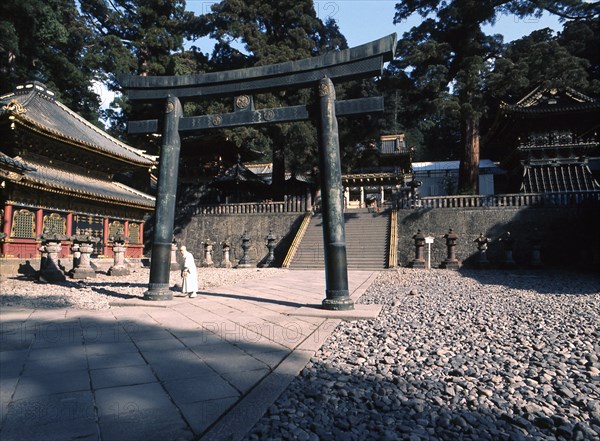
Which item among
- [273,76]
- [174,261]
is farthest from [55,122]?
[273,76]

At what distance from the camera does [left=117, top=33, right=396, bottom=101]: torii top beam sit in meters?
6.14

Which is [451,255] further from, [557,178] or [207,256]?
[207,256]

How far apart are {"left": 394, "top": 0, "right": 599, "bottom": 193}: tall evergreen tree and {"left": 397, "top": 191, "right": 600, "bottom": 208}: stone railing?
2552mm

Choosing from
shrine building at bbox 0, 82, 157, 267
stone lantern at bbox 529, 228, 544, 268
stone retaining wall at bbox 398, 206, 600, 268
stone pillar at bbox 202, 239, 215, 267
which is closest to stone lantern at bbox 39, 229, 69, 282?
shrine building at bbox 0, 82, 157, 267

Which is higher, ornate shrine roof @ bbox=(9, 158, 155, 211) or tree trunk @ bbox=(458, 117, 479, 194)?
tree trunk @ bbox=(458, 117, 479, 194)

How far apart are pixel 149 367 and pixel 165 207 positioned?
162 inches

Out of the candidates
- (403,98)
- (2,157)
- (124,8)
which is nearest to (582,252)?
(403,98)

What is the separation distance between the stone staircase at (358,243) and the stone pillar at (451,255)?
2.48 m

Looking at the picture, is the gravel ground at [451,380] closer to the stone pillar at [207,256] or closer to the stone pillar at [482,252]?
the stone pillar at [482,252]

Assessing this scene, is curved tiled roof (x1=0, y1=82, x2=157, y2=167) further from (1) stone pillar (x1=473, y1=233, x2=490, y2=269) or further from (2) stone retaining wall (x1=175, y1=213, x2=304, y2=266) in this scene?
(1) stone pillar (x1=473, y1=233, x2=490, y2=269)

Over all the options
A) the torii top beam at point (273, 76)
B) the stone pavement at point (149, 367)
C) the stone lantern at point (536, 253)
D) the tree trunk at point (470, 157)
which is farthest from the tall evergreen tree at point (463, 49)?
the stone pavement at point (149, 367)

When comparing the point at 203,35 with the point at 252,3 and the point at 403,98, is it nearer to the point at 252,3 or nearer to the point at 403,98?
the point at 252,3

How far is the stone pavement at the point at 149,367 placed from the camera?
2.37 meters

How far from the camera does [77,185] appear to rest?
51.0 ft
